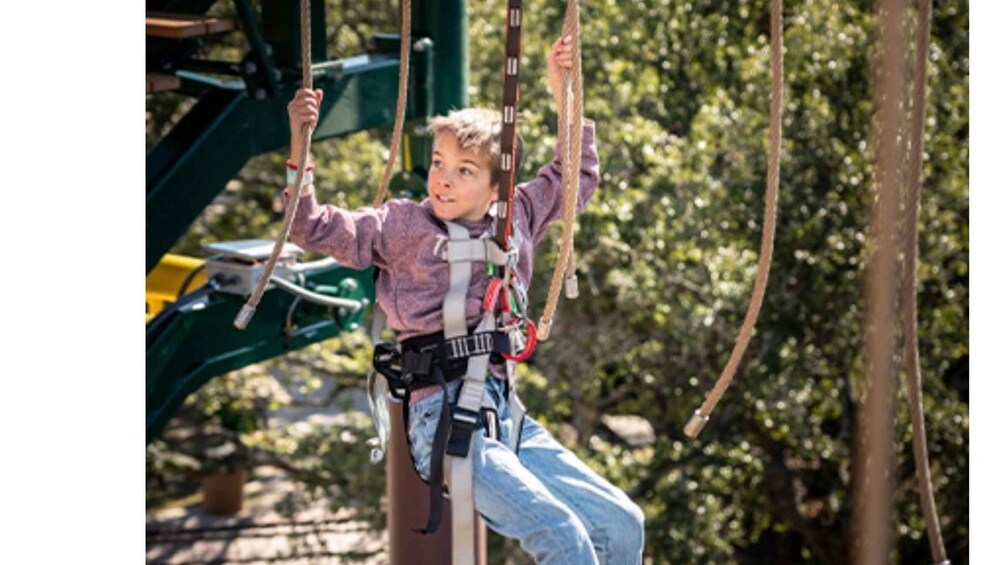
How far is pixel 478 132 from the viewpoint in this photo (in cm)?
289

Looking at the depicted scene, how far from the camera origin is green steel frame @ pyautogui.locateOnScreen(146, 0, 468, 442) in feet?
15.5

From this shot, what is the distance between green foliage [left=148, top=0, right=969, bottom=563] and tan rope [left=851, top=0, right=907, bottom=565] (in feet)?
17.1

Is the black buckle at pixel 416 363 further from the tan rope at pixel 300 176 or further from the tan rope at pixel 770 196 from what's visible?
the tan rope at pixel 770 196

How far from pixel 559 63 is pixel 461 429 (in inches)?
28.8

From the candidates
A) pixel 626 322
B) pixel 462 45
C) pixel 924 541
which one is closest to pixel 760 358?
pixel 626 322

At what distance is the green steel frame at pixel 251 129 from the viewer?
473 cm

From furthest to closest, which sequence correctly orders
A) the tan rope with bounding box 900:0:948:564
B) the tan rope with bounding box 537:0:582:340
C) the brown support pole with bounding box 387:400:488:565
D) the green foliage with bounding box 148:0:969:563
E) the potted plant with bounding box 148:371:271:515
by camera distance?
the potted plant with bounding box 148:371:271:515
the green foliage with bounding box 148:0:969:563
the brown support pole with bounding box 387:400:488:565
the tan rope with bounding box 537:0:582:340
the tan rope with bounding box 900:0:948:564

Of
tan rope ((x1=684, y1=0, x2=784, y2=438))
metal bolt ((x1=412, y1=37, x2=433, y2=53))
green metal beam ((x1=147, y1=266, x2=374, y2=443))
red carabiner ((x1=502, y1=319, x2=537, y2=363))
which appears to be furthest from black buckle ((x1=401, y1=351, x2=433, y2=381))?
metal bolt ((x1=412, y1=37, x2=433, y2=53))

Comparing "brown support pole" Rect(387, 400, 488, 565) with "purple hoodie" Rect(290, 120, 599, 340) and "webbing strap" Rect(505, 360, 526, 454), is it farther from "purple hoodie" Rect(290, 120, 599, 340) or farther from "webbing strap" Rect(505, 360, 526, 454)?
"purple hoodie" Rect(290, 120, 599, 340)

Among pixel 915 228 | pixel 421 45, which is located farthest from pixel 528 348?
pixel 421 45

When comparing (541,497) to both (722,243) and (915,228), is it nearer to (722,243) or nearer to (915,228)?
(915,228)

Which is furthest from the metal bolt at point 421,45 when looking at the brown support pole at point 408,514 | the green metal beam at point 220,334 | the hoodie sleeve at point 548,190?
the hoodie sleeve at point 548,190

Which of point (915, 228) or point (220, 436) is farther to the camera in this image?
point (220, 436)

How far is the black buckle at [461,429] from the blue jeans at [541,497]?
0.8 inches
